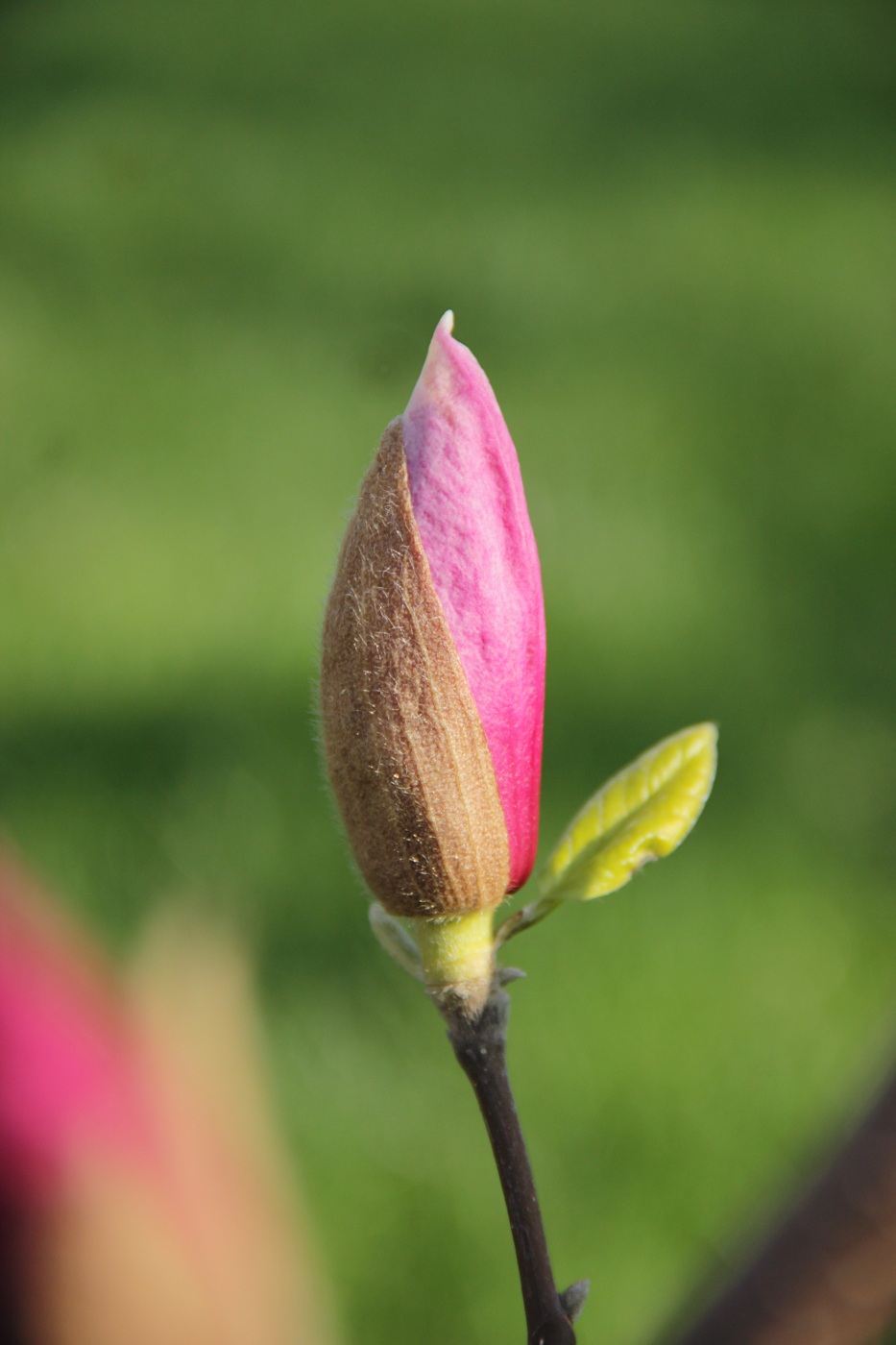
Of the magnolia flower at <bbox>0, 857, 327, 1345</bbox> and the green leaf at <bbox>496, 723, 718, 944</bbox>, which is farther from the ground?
the green leaf at <bbox>496, 723, 718, 944</bbox>

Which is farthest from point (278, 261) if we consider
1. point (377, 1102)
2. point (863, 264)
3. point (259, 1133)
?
point (259, 1133)

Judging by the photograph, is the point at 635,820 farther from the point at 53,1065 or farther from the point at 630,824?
the point at 53,1065

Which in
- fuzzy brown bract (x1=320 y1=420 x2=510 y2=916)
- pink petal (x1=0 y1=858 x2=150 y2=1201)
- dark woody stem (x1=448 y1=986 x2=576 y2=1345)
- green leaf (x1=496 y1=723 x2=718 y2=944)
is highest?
fuzzy brown bract (x1=320 y1=420 x2=510 y2=916)

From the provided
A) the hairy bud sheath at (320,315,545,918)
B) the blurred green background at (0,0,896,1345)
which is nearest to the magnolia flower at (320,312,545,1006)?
the hairy bud sheath at (320,315,545,918)

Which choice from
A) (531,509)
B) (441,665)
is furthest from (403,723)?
(531,509)

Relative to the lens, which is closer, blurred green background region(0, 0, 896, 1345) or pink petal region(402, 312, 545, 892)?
pink petal region(402, 312, 545, 892)

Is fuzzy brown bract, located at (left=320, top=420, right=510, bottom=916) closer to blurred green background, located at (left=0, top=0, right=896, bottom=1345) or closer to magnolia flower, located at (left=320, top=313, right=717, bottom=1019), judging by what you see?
magnolia flower, located at (left=320, top=313, right=717, bottom=1019)
